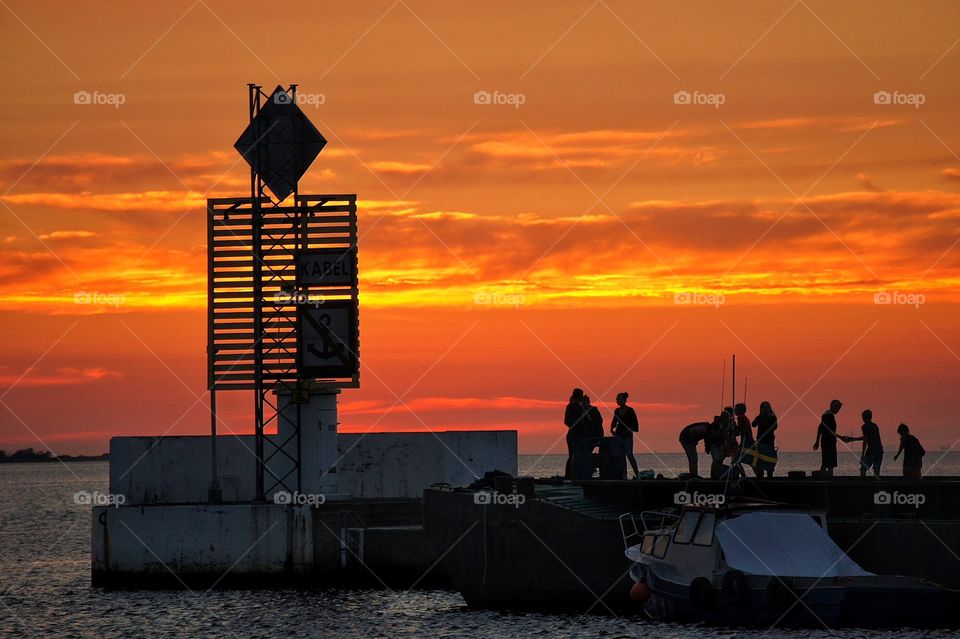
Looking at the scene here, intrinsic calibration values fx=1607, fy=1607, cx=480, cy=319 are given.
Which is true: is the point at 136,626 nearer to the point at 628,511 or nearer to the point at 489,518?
the point at 489,518

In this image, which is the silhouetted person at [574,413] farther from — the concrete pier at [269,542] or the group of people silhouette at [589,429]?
the concrete pier at [269,542]

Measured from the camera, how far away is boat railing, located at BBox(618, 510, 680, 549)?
4016 cm

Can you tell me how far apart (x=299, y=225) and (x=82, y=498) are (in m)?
15.1

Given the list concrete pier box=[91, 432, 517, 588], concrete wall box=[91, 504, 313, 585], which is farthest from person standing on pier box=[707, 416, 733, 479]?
concrete wall box=[91, 504, 313, 585]

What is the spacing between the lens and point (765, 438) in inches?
1679

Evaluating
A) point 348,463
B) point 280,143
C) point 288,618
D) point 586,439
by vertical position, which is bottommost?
point 288,618

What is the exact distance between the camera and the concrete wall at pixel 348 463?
5616 cm

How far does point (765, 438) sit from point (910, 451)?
3775 millimetres

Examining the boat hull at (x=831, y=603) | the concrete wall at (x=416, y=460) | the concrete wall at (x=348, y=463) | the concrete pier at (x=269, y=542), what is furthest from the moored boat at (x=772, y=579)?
the concrete wall at (x=348, y=463)

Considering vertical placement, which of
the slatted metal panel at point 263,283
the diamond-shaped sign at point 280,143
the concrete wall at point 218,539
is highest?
the diamond-shaped sign at point 280,143

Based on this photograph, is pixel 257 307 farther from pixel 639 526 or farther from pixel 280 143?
pixel 639 526

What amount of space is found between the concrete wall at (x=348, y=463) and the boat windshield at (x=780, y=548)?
73.5 feet

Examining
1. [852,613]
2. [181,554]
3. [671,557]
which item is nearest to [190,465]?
[181,554]

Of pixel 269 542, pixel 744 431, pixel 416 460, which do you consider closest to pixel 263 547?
pixel 269 542
